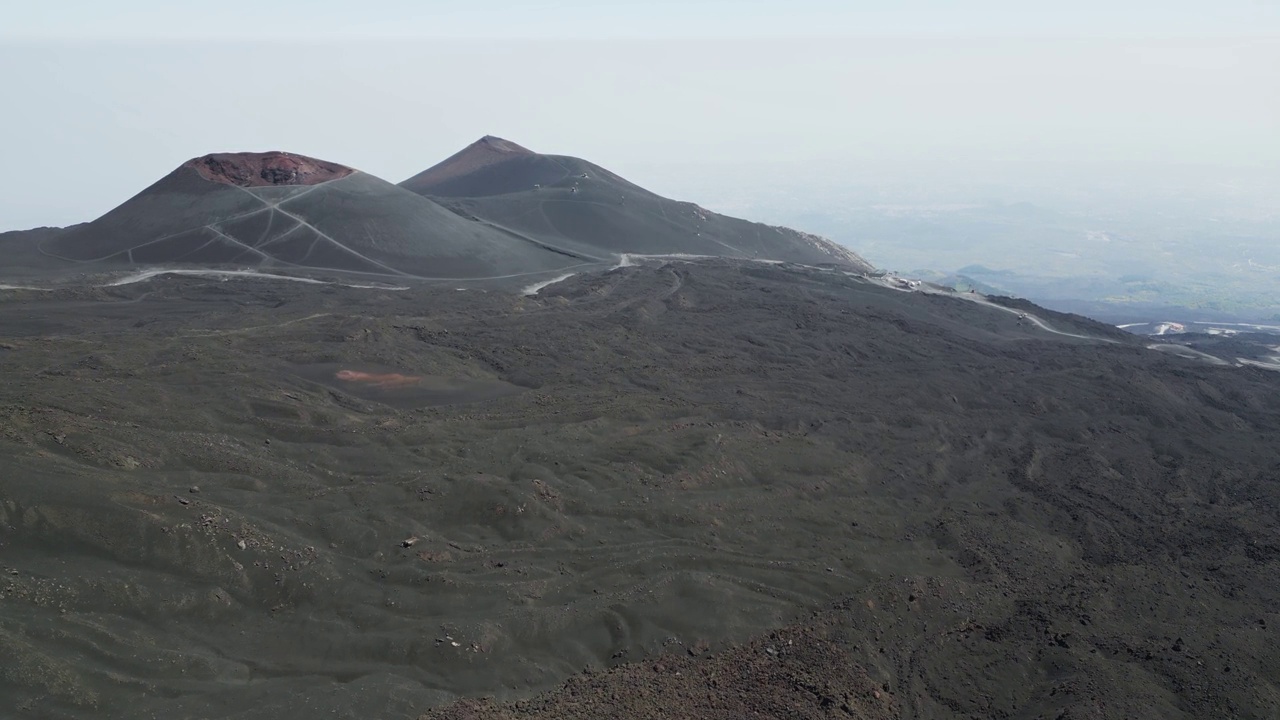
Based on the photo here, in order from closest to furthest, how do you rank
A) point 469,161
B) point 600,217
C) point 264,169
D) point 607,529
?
point 607,529 < point 264,169 < point 600,217 < point 469,161

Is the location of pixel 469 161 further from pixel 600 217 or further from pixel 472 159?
pixel 600 217

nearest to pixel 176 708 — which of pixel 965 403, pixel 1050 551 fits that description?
pixel 1050 551

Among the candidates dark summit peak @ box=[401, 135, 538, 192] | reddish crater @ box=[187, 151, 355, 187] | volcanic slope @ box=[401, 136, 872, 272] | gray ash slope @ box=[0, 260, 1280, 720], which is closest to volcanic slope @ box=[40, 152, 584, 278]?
reddish crater @ box=[187, 151, 355, 187]

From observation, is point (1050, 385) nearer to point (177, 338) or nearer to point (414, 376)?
point (414, 376)

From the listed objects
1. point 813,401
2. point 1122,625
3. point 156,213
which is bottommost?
point 1122,625

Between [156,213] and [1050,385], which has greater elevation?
[156,213]

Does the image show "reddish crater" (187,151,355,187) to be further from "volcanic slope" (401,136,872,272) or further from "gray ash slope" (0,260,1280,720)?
"gray ash slope" (0,260,1280,720)

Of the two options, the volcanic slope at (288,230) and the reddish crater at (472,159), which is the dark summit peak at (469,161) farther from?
the volcanic slope at (288,230)

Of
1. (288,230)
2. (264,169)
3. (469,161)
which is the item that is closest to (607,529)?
(288,230)
